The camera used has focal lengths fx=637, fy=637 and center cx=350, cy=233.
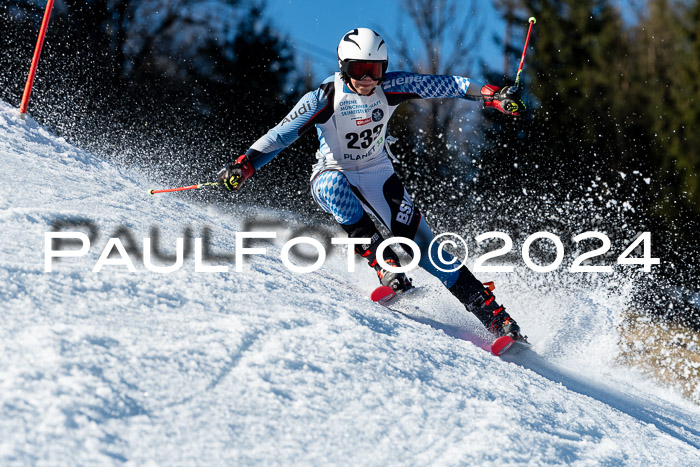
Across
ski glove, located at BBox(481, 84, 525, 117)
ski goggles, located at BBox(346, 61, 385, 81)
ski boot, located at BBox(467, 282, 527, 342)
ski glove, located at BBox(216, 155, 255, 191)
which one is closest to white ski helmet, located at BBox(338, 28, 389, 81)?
ski goggles, located at BBox(346, 61, 385, 81)

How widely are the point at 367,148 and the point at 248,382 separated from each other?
2482mm

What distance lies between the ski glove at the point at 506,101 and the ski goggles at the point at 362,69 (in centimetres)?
76

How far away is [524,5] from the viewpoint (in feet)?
44.6

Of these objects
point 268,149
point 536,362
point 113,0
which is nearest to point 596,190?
point 536,362

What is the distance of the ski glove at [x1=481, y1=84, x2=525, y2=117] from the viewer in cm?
410

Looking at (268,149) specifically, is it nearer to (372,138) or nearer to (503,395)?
(372,138)

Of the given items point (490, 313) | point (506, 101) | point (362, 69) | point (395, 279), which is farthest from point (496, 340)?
point (362, 69)

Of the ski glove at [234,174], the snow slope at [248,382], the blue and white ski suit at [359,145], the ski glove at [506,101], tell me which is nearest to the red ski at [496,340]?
the snow slope at [248,382]

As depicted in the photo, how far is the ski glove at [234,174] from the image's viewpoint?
420 centimetres

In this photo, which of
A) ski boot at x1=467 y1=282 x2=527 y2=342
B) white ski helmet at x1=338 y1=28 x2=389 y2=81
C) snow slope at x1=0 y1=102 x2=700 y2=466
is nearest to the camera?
snow slope at x1=0 y1=102 x2=700 y2=466

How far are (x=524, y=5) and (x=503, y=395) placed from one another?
40.8 ft

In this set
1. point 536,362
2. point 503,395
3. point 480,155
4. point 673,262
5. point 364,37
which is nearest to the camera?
point 503,395

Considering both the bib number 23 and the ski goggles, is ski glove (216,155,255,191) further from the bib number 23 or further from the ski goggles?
the ski goggles

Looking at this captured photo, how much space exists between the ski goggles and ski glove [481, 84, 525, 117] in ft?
2.49
